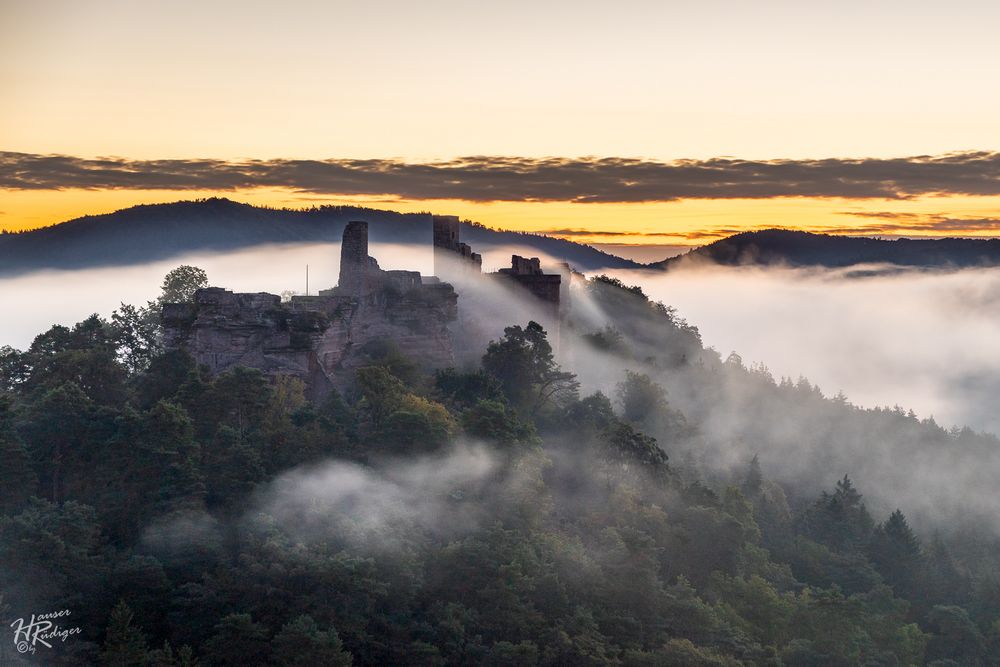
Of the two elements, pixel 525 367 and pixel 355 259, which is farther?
pixel 525 367

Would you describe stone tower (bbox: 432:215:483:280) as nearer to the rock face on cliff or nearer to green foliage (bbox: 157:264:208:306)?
the rock face on cliff

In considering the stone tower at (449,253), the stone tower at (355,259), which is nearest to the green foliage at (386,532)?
the stone tower at (355,259)

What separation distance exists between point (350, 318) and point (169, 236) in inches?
3878

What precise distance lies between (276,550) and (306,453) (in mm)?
7816

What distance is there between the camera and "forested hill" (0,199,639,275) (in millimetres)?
149500

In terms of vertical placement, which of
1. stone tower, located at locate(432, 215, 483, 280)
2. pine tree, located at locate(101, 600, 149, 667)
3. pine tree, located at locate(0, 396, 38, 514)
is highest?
stone tower, located at locate(432, 215, 483, 280)

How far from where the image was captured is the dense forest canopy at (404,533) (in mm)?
42125

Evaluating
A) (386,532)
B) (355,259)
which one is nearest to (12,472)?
(386,532)

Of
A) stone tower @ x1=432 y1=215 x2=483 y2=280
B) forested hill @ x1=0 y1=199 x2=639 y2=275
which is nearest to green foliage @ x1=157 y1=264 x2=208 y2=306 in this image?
stone tower @ x1=432 y1=215 x2=483 y2=280

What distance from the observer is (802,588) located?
66.8 m

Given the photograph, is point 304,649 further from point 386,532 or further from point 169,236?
point 169,236

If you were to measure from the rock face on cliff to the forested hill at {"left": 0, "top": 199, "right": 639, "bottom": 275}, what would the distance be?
78.4 m

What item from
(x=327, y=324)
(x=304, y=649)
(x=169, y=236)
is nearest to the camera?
(x=304, y=649)

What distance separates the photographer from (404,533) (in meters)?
48.0
